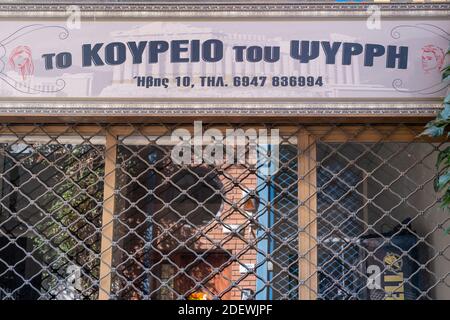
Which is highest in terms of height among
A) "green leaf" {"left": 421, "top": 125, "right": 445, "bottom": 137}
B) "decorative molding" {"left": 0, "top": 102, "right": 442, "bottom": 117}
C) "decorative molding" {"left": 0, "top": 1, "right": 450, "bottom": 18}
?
"decorative molding" {"left": 0, "top": 1, "right": 450, "bottom": 18}

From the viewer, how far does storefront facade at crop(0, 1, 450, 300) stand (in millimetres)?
4148

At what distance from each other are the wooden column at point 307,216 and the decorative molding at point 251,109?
276mm

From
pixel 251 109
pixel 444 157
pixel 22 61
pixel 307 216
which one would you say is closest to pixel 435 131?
pixel 444 157

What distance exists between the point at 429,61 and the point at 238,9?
1292mm

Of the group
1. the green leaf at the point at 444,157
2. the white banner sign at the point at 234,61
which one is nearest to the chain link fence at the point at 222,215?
the green leaf at the point at 444,157

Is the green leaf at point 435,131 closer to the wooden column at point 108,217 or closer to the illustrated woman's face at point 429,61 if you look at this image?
the illustrated woman's face at point 429,61

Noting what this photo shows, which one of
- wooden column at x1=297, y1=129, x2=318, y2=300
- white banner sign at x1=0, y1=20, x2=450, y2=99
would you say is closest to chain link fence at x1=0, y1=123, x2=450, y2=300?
wooden column at x1=297, y1=129, x2=318, y2=300

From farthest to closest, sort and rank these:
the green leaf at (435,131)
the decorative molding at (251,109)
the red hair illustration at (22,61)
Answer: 1. the red hair illustration at (22,61)
2. the decorative molding at (251,109)
3. the green leaf at (435,131)

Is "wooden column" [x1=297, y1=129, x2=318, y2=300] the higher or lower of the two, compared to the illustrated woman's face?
lower

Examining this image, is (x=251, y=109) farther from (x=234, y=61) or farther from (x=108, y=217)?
(x=108, y=217)

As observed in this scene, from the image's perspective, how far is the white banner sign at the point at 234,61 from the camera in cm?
414

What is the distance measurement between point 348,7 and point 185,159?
4.96 ft

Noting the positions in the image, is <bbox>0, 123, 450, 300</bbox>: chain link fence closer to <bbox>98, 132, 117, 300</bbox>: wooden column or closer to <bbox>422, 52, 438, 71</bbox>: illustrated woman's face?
<bbox>98, 132, 117, 300</bbox>: wooden column
